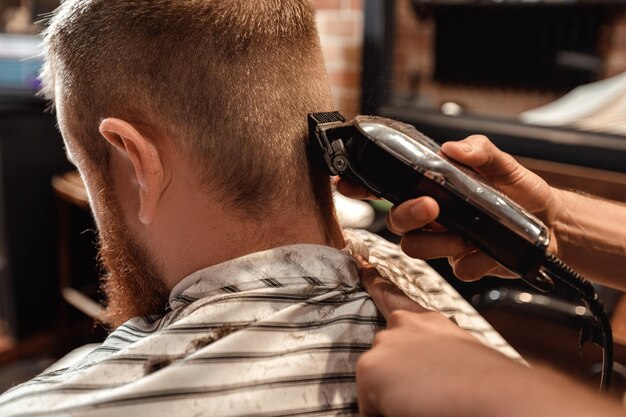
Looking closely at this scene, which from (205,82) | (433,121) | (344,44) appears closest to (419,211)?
(205,82)

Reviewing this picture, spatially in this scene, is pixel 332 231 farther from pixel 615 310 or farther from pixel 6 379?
pixel 6 379

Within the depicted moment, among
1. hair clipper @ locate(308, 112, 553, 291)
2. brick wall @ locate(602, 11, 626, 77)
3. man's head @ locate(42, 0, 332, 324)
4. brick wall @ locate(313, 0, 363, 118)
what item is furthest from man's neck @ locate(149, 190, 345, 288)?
brick wall @ locate(602, 11, 626, 77)

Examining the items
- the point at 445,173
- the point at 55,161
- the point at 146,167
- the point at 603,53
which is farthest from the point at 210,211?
the point at 603,53

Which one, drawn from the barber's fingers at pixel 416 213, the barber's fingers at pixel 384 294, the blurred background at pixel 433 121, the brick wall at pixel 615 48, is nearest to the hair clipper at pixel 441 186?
the barber's fingers at pixel 416 213

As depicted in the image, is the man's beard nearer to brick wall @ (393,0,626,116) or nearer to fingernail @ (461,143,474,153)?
fingernail @ (461,143,474,153)

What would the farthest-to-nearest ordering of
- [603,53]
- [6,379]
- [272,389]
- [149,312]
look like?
[603,53] < [6,379] < [149,312] < [272,389]

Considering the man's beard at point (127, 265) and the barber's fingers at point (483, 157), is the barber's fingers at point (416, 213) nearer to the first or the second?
the barber's fingers at point (483, 157)

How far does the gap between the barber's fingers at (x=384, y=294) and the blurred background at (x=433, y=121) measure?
824mm

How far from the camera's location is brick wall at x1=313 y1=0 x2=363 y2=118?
2.56 meters

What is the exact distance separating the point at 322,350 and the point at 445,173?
0.92 feet

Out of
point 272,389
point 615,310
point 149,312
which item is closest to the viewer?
point 272,389

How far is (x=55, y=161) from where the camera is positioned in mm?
2762

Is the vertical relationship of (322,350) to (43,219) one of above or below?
above

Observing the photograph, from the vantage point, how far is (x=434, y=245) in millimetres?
903
